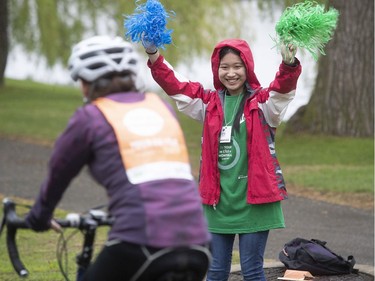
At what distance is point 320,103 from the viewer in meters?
15.2

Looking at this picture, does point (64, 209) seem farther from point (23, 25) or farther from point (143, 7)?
point (23, 25)

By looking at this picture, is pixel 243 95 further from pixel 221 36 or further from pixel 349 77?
pixel 221 36

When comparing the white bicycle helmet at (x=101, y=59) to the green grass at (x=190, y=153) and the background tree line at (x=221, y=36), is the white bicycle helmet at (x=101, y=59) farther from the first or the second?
the background tree line at (x=221, y=36)

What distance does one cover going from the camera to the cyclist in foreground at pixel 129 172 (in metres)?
3.62

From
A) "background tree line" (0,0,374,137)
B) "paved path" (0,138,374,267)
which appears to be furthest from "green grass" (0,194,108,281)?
"background tree line" (0,0,374,137)

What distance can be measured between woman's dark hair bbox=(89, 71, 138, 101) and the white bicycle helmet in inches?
0.8

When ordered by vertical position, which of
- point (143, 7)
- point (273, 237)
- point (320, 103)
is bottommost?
point (273, 237)

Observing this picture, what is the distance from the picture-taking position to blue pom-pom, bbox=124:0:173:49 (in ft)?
19.0

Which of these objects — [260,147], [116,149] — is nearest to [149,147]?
[116,149]

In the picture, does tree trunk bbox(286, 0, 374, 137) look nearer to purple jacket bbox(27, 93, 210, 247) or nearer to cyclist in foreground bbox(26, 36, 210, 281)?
cyclist in foreground bbox(26, 36, 210, 281)

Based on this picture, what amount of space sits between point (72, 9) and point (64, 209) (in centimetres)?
917

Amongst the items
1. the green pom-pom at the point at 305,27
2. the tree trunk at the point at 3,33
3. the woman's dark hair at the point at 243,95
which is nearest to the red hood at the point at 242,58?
the woman's dark hair at the point at 243,95

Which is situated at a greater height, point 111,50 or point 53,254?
point 111,50

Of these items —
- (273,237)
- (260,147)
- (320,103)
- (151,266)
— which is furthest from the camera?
(320,103)
